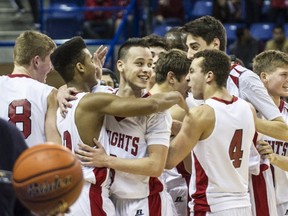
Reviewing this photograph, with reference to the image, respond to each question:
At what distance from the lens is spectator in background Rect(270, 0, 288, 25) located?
14.8 m

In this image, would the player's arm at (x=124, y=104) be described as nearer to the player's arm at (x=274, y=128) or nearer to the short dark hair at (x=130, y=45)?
the short dark hair at (x=130, y=45)

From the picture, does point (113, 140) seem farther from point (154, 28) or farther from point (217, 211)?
point (154, 28)

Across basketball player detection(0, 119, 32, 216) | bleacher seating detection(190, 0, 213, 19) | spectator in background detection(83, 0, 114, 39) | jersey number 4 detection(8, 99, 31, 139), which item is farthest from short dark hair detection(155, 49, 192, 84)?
bleacher seating detection(190, 0, 213, 19)

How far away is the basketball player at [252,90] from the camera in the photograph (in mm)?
5848

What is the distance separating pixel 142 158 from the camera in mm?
5082

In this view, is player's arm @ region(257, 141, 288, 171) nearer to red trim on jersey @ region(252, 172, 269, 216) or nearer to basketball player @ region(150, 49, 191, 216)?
red trim on jersey @ region(252, 172, 269, 216)

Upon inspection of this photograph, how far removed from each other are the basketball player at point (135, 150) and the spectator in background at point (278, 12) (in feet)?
32.3

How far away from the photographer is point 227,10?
48.1 ft

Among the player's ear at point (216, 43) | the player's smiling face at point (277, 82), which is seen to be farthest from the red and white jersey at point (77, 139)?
the player's smiling face at point (277, 82)

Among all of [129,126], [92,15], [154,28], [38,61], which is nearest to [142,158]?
[129,126]

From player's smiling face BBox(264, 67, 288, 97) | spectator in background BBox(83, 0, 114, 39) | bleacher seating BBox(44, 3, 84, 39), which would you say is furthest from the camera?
spectator in background BBox(83, 0, 114, 39)

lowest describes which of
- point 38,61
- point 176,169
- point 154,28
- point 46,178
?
point 154,28

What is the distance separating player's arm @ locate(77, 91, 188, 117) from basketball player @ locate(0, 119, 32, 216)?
5.17 feet

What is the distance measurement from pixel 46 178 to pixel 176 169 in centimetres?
320
